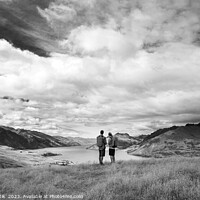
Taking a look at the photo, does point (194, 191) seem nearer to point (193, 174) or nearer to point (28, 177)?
point (193, 174)

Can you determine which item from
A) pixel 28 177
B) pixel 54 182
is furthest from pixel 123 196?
pixel 28 177

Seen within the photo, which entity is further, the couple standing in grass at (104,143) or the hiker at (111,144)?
the hiker at (111,144)

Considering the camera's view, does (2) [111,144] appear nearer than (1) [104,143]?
No

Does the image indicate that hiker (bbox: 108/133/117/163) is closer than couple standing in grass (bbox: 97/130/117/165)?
No

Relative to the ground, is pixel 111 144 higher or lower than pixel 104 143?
lower

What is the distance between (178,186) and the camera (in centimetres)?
1049

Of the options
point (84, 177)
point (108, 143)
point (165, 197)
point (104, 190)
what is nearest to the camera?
point (165, 197)

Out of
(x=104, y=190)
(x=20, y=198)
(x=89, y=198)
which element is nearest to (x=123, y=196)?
(x=104, y=190)

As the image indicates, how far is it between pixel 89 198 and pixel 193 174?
757 centimetres

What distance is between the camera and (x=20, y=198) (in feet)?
Result: 32.5

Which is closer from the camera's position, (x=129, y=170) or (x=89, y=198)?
(x=89, y=198)

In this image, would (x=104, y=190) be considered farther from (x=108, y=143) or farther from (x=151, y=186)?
(x=108, y=143)

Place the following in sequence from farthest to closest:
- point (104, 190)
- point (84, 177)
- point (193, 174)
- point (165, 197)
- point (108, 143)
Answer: point (108, 143), point (84, 177), point (193, 174), point (104, 190), point (165, 197)

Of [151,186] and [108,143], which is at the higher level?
[108,143]
